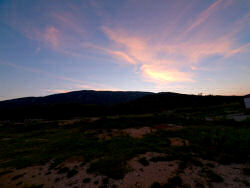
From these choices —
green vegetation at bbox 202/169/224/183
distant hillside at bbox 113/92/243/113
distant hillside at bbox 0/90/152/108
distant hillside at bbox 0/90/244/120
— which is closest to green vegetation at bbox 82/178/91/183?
green vegetation at bbox 202/169/224/183

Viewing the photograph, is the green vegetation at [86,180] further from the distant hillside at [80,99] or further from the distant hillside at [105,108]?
the distant hillside at [80,99]

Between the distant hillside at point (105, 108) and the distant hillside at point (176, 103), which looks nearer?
the distant hillside at point (105, 108)

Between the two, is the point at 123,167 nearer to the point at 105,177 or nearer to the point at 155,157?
the point at 105,177

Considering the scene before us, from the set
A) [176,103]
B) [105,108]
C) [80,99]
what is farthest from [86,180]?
[80,99]

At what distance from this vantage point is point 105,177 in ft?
21.4

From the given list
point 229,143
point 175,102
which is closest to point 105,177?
point 229,143

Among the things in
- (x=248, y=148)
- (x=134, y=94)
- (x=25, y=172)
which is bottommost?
(x=25, y=172)

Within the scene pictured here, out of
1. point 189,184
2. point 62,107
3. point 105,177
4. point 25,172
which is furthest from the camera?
point 62,107

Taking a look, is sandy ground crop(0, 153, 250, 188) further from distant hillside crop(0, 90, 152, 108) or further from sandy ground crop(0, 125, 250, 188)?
distant hillside crop(0, 90, 152, 108)

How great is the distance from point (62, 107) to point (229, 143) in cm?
9249

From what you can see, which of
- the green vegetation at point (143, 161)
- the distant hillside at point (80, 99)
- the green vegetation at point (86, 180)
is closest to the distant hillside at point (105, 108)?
the green vegetation at point (143, 161)

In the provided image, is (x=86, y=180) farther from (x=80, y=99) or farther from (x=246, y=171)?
(x=80, y=99)

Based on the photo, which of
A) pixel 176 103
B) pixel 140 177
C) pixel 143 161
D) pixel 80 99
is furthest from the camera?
pixel 80 99

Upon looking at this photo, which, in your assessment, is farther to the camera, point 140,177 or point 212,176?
point 140,177
